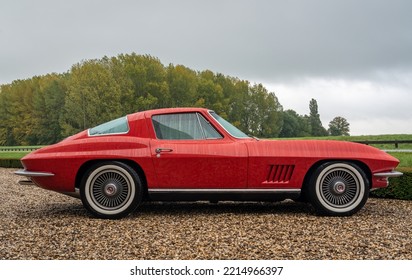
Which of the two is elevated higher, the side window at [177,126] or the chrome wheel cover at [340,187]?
the side window at [177,126]

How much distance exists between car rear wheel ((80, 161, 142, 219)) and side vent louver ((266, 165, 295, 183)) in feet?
6.05

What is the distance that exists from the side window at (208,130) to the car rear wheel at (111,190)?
116cm

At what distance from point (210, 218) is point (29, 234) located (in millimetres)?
2422

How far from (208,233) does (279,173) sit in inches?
60.0

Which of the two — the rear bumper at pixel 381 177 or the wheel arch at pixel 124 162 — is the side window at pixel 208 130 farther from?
the rear bumper at pixel 381 177

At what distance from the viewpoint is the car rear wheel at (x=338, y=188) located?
261 inches

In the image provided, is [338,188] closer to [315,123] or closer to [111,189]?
[111,189]

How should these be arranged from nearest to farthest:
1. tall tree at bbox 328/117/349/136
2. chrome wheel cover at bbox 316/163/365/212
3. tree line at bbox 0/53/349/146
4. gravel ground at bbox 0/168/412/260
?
gravel ground at bbox 0/168/412/260 < chrome wheel cover at bbox 316/163/365/212 < tree line at bbox 0/53/349/146 < tall tree at bbox 328/117/349/136

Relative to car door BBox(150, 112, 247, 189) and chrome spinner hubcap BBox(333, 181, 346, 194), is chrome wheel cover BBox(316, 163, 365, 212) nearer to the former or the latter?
chrome spinner hubcap BBox(333, 181, 346, 194)

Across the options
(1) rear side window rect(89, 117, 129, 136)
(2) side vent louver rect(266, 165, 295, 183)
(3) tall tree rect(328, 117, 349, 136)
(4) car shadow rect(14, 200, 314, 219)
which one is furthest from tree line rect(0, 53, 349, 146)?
(3) tall tree rect(328, 117, 349, 136)

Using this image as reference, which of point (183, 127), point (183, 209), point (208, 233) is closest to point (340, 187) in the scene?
point (208, 233)

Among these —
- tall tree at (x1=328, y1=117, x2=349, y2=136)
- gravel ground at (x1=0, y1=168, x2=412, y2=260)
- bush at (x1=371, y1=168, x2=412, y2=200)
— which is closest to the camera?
gravel ground at (x1=0, y1=168, x2=412, y2=260)

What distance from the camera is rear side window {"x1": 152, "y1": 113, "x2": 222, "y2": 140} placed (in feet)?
22.1

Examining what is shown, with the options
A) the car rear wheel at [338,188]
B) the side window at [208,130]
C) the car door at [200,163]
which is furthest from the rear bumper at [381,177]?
the side window at [208,130]
